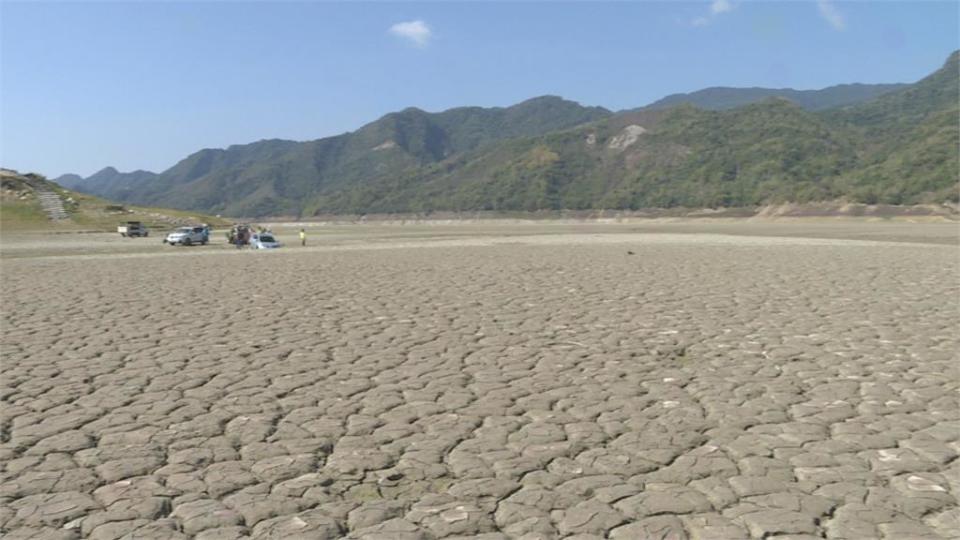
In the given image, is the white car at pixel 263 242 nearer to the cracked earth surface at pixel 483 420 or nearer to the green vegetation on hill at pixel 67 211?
the cracked earth surface at pixel 483 420

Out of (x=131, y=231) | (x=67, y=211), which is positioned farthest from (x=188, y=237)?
(x=67, y=211)

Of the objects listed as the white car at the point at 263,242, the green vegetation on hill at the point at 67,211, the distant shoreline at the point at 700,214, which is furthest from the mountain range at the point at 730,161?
the green vegetation on hill at the point at 67,211

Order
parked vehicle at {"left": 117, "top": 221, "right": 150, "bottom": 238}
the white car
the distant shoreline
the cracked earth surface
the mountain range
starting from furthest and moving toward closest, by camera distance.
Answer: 1. the mountain range
2. the distant shoreline
3. parked vehicle at {"left": 117, "top": 221, "right": 150, "bottom": 238}
4. the white car
5. the cracked earth surface

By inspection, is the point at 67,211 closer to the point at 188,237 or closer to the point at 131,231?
the point at 131,231

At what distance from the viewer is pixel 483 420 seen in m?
5.42

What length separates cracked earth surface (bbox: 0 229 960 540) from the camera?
375 cm

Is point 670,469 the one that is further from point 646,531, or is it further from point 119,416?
point 119,416

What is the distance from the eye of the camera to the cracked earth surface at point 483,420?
3752 millimetres

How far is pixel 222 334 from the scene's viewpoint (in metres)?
9.16

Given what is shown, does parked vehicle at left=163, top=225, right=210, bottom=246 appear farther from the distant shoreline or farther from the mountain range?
the mountain range

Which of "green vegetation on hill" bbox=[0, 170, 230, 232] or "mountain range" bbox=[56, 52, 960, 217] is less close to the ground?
"mountain range" bbox=[56, 52, 960, 217]

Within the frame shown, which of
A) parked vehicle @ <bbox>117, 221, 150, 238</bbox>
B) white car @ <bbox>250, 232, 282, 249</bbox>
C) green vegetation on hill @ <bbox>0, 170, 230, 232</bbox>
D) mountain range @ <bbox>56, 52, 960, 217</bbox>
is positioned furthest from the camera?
mountain range @ <bbox>56, 52, 960, 217</bbox>

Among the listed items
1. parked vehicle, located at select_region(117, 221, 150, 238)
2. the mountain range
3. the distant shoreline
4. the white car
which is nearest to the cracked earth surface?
the white car

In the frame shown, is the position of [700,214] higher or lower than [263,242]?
lower
